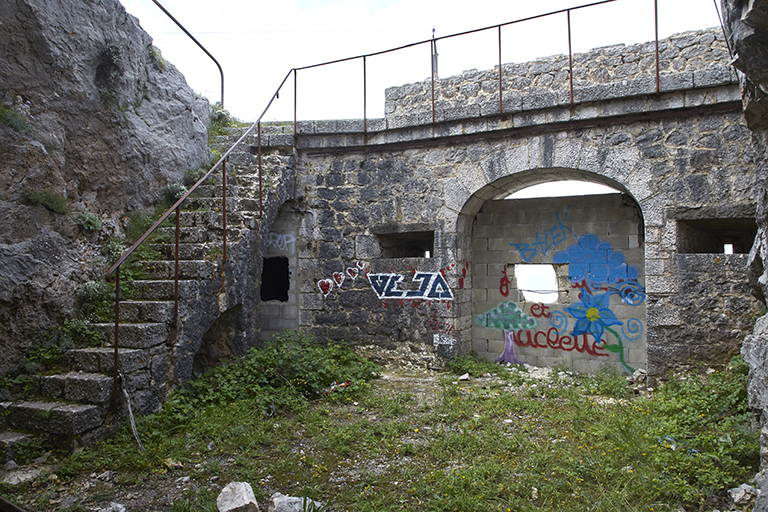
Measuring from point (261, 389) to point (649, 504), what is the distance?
3460 millimetres

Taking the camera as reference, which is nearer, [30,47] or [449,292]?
[30,47]

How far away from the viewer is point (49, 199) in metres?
4.48

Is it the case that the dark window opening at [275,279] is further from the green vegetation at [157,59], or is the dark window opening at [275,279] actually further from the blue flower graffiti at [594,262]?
the blue flower graffiti at [594,262]

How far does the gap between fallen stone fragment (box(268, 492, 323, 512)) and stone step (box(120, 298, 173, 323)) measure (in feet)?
7.09

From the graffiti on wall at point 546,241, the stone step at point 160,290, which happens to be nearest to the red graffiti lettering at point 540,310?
the graffiti on wall at point 546,241

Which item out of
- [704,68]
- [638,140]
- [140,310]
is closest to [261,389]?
[140,310]

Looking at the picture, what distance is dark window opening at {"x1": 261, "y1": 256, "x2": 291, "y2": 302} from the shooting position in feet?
24.2

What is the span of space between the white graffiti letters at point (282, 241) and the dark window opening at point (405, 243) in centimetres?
127

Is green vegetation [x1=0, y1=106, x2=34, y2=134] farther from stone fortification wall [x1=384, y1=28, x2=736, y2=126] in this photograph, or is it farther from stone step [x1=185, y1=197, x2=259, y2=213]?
stone fortification wall [x1=384, y1=28, x2=736, y2=126]

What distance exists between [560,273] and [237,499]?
521 centimetres

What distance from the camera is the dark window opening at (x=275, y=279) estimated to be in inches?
290

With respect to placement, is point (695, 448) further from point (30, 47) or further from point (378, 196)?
point (30, 47)

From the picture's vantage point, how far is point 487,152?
6.28m

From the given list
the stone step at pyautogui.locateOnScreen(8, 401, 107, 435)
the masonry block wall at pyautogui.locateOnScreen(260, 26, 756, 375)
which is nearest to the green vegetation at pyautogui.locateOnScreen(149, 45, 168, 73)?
the masonry block wall at pyautogui.locateOnScreen(260, 26, 756, 375)
